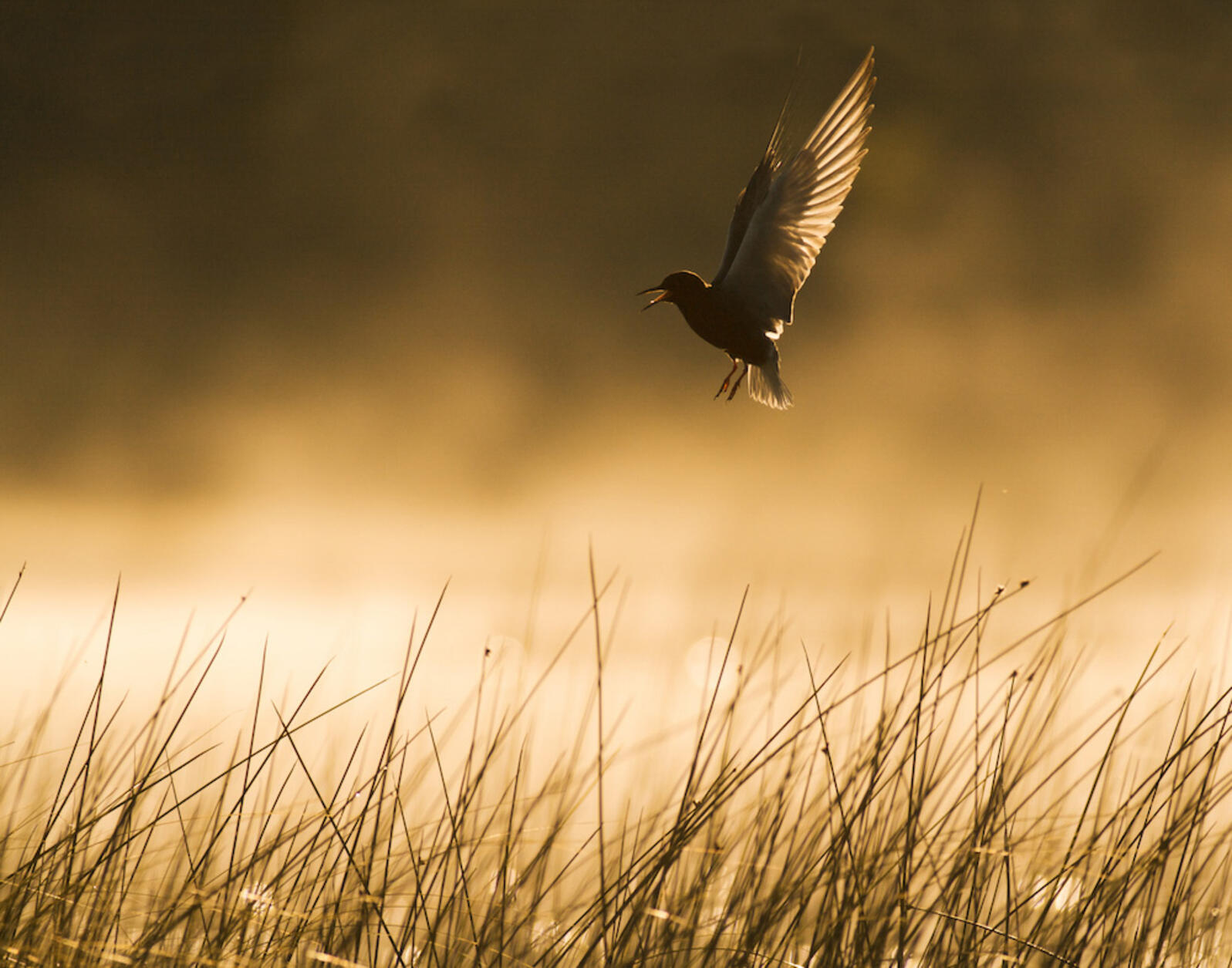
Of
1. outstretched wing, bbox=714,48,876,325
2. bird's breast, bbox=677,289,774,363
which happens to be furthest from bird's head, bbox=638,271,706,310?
outstretched wing, bbox=714,48,876,325

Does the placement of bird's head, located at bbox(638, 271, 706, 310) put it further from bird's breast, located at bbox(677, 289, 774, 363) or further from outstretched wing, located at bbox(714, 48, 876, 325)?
outstretched wing, located at bbox(714, 48, 876, 325)

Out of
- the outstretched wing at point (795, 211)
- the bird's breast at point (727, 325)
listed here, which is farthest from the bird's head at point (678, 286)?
the outstretched wing at point (795, 211)

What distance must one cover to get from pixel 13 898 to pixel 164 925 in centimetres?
29

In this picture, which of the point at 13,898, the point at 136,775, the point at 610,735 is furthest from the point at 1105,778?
the point at 13,898

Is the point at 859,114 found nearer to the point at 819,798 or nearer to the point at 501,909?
the point at 819,798

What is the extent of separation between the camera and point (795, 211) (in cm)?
300

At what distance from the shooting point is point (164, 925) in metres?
1.54

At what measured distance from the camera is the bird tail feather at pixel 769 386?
253cm

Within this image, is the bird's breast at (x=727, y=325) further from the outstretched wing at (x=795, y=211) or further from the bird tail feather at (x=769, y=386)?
the outstretched wing at (x=795, y=211)

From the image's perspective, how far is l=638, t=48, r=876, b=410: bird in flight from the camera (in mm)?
2717

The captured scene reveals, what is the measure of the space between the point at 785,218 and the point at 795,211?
4cm

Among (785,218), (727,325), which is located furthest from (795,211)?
(727,325)

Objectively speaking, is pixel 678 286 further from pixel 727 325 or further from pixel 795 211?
pixel 795 211

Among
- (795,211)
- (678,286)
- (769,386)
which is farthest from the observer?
(795,211)
